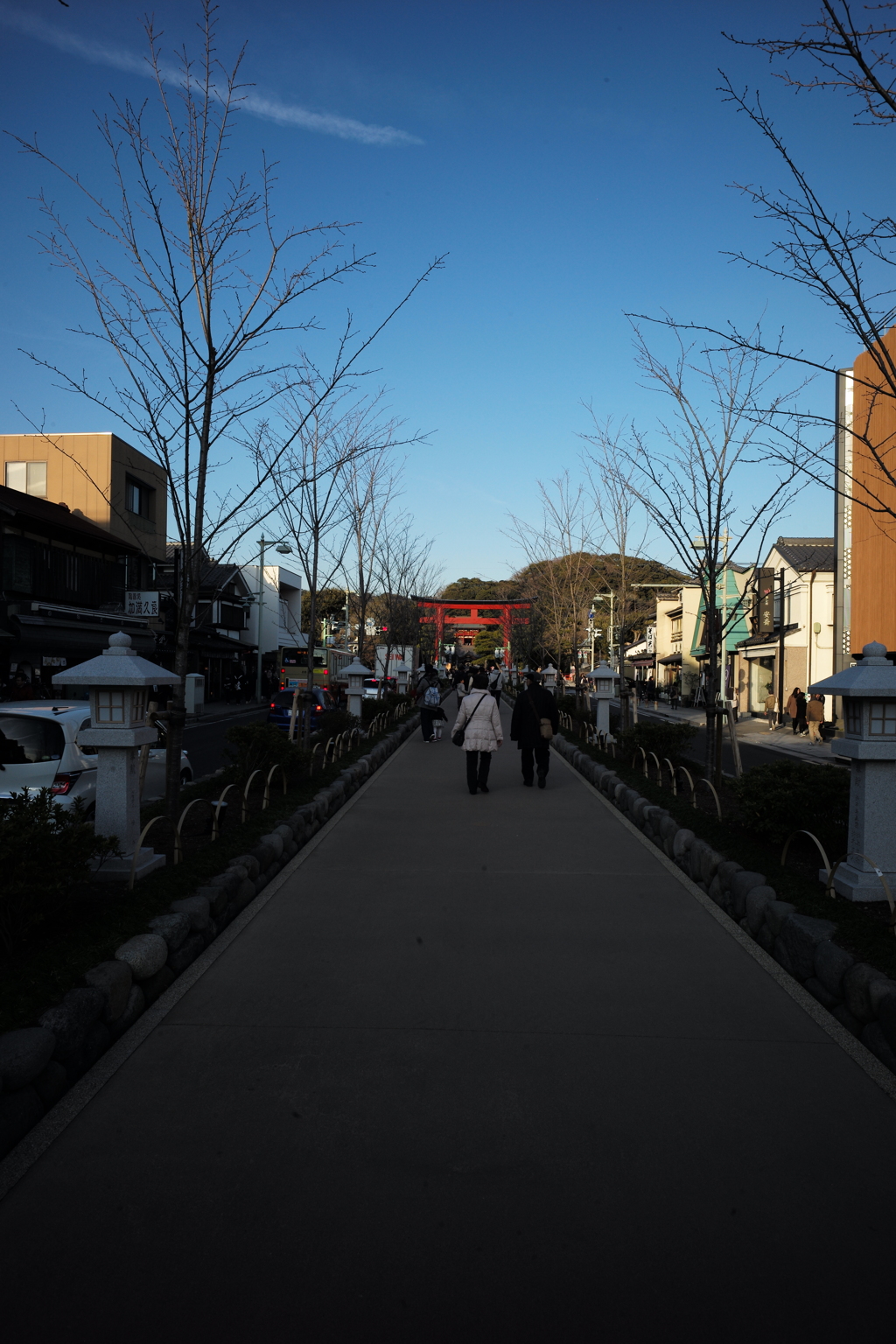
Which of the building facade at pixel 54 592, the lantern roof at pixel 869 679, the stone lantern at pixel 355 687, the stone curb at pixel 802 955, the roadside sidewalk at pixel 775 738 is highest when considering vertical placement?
the building facade at pixel 54 592

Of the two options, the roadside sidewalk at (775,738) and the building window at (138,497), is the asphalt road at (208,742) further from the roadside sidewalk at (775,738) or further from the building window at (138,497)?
the roadside sidewalk at (775,738)

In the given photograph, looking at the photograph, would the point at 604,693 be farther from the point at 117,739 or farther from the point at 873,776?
the point at 117,739

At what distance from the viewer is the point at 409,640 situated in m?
51.8

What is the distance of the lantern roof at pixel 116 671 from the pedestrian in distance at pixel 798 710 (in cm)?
2343

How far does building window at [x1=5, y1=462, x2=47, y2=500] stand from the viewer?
1228 inches

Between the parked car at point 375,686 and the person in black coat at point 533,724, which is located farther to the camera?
the parked car at point 375,686

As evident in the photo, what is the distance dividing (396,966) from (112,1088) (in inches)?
73.2

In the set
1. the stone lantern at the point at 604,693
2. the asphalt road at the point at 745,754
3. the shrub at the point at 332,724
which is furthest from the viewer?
the asphalt road at the point at 745,754

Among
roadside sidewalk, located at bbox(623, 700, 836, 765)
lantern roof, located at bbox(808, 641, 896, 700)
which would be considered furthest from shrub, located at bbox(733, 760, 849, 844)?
roadside sidewalk, located at bbox(623, 700, 836, 765)

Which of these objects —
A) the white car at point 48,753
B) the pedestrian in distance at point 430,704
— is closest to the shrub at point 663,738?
the pedestrian in distance at point 430,704

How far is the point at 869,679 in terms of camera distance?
5.82 m

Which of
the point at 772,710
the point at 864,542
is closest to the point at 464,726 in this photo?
the point at 864,542

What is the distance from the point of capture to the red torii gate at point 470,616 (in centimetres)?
7331

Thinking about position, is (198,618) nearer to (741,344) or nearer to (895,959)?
(741,344)
